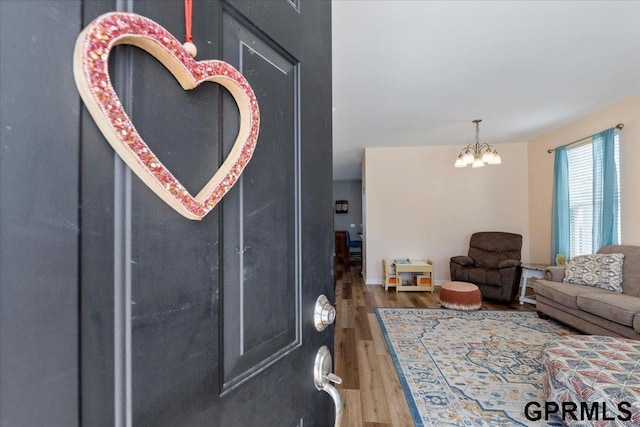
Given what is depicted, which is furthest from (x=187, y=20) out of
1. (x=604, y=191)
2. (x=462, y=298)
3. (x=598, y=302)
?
(x=604, y=191)

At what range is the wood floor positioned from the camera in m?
1.80

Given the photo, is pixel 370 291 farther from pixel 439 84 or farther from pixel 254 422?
pixel 254 422

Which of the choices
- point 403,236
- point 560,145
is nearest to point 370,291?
point 403,236

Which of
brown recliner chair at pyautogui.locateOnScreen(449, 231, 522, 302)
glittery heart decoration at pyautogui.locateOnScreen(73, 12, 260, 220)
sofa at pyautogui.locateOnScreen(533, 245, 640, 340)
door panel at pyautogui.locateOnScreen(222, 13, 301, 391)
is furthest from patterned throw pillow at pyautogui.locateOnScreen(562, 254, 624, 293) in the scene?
glittery heart decoration at pyautogui.locateOnScreen(73, 12, 260, 220)

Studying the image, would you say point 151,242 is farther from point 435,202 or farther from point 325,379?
point 435,202

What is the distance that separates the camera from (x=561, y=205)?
159 inches

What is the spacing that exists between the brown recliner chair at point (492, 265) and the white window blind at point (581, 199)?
68cm

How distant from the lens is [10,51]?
23 cm

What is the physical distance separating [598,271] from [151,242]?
4.22 meters

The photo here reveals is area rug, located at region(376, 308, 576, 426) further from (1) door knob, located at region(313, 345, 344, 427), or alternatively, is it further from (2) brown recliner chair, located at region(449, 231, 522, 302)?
(1) door knob, located at region(313, 345, 344, 427)

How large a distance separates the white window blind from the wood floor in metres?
1.09

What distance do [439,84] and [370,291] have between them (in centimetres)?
329

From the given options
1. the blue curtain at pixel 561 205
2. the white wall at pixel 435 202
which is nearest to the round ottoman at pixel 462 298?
the white wall at pixel 435 202

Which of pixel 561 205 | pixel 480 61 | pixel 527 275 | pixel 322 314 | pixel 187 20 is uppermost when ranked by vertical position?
pixel 480 61
